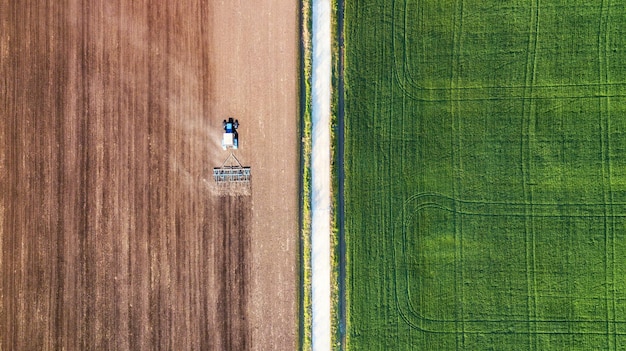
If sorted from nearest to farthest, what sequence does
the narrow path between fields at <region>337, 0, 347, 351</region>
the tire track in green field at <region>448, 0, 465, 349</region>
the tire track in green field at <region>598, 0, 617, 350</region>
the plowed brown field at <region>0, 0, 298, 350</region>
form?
the tire track in green field at <region>598, 0, 617, 350</region>
the tire track in green field at <region>448, 0, 465, 349</region>
the narrow path between fields at <region>337, 0, 347, 351</region>
the plowed brown field at <region>0, 0, 298, 350</region>

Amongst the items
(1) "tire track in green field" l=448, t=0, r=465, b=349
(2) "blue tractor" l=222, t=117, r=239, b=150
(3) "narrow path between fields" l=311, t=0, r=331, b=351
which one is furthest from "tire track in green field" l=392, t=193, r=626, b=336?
(2) "blue tractor" l=222, t=117, r=239, b=150

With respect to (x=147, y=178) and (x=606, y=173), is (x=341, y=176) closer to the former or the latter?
(x=147, y=178)

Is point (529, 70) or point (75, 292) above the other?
point (529, 70)

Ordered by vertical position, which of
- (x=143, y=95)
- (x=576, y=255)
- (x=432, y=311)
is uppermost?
(x=143, y=95)

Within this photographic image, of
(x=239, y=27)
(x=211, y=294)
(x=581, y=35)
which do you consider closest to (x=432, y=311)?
(x=211, y=294)

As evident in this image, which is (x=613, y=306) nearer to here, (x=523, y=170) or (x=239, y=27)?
(x=523, y=170)

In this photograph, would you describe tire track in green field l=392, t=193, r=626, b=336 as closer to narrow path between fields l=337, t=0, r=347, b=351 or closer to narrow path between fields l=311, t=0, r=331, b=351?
narrow path between fields l=337, t=0, r=347, b=351

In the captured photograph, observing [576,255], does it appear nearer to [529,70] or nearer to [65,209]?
[529,70]
